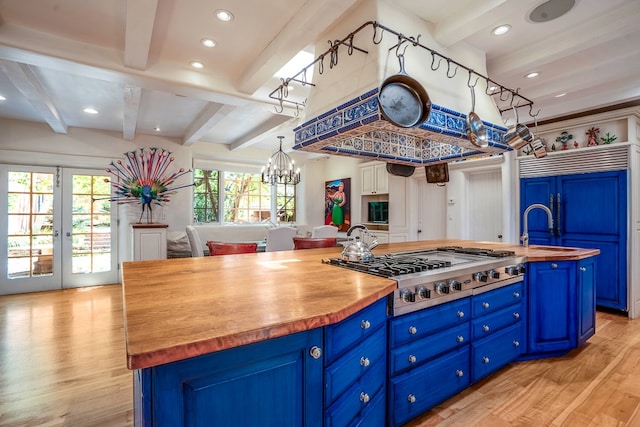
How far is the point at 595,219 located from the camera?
12.1ft

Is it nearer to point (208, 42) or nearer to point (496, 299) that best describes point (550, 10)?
point (496, 299)

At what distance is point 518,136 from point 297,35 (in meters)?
1.85

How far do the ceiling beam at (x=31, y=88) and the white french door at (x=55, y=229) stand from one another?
109cm

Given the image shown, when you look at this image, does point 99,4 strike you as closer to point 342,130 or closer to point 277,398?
point 342,130

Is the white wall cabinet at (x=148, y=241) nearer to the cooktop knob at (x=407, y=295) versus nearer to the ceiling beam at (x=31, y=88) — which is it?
the ceiling beam at (x=31, y=88)

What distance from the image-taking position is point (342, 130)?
1.80 meters

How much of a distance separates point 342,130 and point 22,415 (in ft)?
8.33

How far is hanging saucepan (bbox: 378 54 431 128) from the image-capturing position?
66.5 inches

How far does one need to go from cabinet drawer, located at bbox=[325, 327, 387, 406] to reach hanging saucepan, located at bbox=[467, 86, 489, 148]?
149cm

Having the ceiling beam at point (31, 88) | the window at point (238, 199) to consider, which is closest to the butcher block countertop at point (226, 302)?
the ceiling beam at point (31, 88)

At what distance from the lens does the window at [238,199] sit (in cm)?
598

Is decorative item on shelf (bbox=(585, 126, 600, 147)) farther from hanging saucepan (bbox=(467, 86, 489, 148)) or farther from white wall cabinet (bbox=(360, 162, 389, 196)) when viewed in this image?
white wall cabinet (bbox=(360, 162, 389, 196))

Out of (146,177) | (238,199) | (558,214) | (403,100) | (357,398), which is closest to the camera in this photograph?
(357,398)

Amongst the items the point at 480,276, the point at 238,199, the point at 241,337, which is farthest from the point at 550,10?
the point at 238,199
